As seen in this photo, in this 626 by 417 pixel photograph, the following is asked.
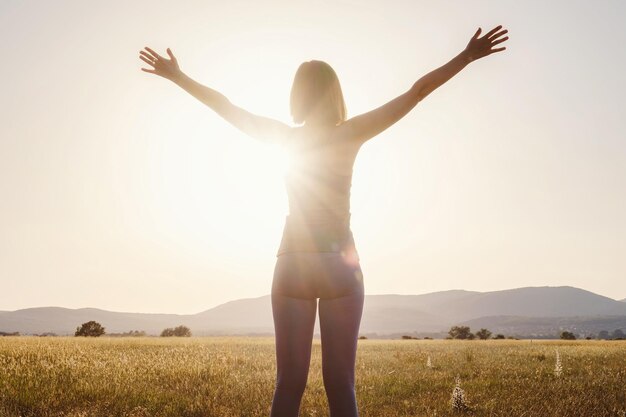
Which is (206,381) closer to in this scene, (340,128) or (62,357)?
(62,357)

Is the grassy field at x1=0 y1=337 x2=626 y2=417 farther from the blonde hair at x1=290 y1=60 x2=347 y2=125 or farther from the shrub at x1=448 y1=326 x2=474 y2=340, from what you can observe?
the shrub at x1=448 y1=326 x2=474 y2=340

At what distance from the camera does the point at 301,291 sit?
308 centimetres

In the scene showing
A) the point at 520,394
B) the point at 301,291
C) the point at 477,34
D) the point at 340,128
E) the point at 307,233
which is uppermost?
the point at 477,34

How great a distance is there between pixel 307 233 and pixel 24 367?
7.09m

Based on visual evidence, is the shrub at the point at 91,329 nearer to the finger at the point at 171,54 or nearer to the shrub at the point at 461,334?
the shrub at the point at 461,334

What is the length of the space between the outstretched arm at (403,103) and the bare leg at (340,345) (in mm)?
1015

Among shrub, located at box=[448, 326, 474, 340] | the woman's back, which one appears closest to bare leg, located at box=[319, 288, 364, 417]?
the woman's back

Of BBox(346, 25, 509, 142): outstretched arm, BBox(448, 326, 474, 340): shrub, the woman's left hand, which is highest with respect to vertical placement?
the woman's left hand

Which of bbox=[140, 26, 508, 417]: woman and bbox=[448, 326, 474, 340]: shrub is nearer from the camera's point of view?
bbox=[140, 26, 508, 417]: woman

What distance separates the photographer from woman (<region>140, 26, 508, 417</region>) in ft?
10.0

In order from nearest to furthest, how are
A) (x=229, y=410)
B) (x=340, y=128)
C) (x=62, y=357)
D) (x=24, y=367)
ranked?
1. (x=340, y=128)
2. (x=229, y=410)
3. (x=24, y=367)
4. (x=62, y=357)

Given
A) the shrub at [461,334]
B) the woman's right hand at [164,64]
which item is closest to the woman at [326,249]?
the woman's right hand at [164,64]

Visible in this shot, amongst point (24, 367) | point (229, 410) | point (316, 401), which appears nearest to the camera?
point (229, 410)

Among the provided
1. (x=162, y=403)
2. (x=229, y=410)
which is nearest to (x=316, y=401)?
(x=229, y=410)
